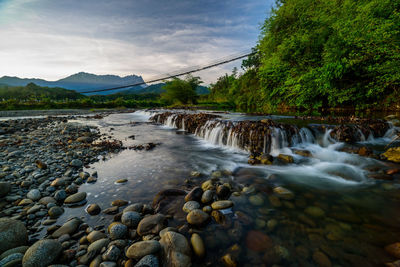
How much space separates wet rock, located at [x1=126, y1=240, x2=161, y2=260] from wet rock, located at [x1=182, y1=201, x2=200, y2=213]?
2.93 ft

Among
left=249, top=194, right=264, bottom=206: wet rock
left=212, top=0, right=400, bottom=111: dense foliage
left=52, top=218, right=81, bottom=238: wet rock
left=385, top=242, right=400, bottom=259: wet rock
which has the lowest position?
left=52, top=218, right=81, bottom=238: wet rock

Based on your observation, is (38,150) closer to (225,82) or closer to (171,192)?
(171,192)

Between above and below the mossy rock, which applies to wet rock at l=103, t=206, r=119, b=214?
below

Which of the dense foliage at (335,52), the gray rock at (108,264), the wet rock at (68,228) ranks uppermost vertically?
the dense foliage at (335,52)

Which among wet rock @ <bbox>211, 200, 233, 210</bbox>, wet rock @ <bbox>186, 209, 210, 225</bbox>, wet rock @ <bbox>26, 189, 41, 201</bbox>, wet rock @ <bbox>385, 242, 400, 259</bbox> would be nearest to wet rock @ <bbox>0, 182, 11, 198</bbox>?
wet rock @ <bbox>26, 189, 41, 201</bbox>

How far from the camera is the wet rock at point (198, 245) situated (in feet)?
6.52

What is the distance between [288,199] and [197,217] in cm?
209

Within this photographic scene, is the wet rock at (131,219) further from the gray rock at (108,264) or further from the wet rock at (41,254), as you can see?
the wet rock at (41,254)

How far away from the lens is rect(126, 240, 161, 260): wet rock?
190 cm

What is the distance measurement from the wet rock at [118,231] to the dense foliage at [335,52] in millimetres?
14841

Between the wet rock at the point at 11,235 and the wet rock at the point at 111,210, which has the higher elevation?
A: the wet rock at the point at 11,235

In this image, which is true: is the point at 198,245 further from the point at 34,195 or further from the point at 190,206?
the point at 34,195

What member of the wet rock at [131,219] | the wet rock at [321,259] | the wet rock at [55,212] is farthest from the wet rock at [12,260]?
the wet rock at [321,259]

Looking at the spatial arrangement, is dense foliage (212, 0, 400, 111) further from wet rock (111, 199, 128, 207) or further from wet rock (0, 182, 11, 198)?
wet rock (0, 182, 11, 198)
